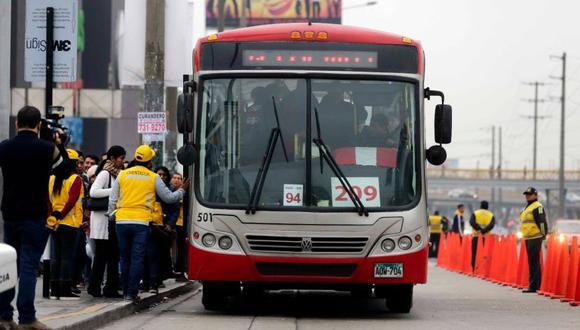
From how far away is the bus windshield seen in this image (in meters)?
16.0

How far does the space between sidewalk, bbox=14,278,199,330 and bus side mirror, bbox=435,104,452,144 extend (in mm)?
3965

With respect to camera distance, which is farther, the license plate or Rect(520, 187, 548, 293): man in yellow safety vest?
Rect(520, 187, 548, 293): man in yellow safety vest

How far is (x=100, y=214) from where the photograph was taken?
17.0 m

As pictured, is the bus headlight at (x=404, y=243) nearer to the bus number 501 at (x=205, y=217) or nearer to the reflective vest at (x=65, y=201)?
the bus number 501 at (x=205, y=217)

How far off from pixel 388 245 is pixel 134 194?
2.88 m

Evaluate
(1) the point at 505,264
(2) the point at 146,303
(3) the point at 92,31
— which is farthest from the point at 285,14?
(2) the point at 146,303

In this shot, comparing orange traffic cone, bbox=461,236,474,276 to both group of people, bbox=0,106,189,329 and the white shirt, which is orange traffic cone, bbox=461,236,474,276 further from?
the white shirt

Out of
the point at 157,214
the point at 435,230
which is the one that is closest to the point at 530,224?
the point at 157,214

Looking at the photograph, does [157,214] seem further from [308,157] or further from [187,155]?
[308,157]

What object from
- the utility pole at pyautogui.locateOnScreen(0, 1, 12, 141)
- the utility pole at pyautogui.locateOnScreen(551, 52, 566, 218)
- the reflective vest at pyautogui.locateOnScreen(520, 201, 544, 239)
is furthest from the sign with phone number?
the utility pole at pyautogui.locateOnScreen(551, 52, 566, 218)

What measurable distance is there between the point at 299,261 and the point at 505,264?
12716 mm

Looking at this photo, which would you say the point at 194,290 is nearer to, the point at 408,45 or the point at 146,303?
the point at 146,303

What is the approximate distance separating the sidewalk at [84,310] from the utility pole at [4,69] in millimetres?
1901

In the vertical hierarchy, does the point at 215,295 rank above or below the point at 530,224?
below
